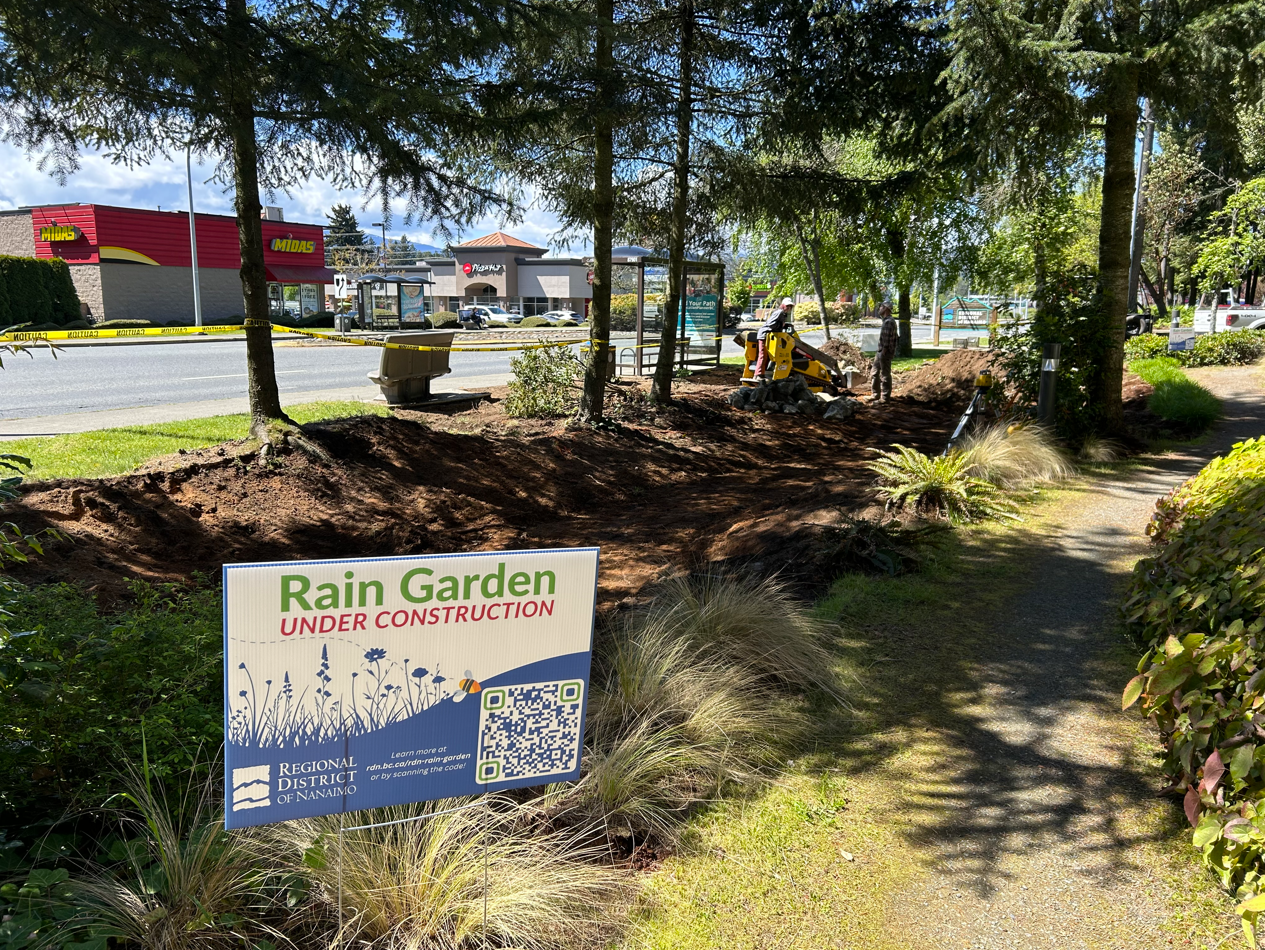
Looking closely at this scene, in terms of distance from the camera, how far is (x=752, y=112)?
42.1 ft

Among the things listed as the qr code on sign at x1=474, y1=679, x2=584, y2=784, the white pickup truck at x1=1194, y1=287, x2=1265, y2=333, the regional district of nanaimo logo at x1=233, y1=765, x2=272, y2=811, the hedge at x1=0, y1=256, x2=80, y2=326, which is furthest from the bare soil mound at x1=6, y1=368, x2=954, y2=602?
the hedge at x1=0, y1=256, x2=80, y2=326

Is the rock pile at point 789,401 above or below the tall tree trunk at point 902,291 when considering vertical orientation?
below

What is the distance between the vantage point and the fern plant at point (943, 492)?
7.61 m

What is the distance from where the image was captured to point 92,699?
320cm

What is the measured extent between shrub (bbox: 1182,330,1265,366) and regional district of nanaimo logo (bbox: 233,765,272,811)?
2367cm

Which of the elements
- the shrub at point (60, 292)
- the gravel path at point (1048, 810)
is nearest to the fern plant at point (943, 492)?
the gravel path at point (1048, 810)

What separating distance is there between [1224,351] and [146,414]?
22560mm

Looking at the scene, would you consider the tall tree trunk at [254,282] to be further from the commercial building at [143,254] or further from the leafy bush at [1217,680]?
the commercial building at [143,254]

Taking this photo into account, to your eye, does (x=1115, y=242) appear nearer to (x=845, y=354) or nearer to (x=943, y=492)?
(x=943, y=492)

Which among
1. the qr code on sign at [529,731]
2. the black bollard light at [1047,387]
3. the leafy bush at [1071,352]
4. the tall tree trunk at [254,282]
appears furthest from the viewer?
the leafy bush at [1071,352]

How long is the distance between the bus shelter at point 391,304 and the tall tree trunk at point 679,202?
79.9ft

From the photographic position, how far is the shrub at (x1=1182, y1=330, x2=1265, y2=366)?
21859mm

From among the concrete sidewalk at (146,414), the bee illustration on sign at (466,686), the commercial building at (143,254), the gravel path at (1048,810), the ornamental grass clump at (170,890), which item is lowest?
the gravel path at (1048,810)

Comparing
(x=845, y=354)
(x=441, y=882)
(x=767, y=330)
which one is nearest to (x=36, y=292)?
(x=845, y=354)
